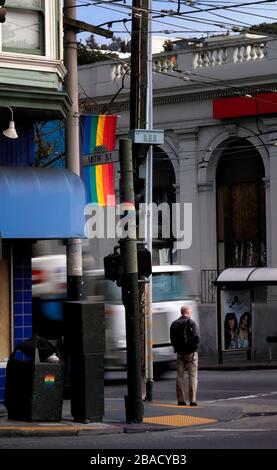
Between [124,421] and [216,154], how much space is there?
885 inches

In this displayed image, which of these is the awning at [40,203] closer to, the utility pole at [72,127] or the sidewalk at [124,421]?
the utility pole at [72,127]

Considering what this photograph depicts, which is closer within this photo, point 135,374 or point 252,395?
point 135,374

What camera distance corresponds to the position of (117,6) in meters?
27.6

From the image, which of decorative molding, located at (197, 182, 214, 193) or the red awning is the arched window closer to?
decorative molding, located at (197, 182, 214, 193)

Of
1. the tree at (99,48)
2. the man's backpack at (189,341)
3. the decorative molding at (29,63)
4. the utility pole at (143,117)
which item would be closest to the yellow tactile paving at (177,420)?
the man's backpack at (189,341)

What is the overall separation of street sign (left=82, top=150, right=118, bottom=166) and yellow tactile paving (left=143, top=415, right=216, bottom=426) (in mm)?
4541

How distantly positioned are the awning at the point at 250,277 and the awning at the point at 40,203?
49.4ft

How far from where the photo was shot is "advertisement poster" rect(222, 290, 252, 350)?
118 feet

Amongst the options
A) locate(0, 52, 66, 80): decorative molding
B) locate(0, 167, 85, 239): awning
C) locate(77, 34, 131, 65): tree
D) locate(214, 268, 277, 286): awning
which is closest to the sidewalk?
locate(0, 167, 85, 239): awning

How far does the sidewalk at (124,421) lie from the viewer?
57.8ft
